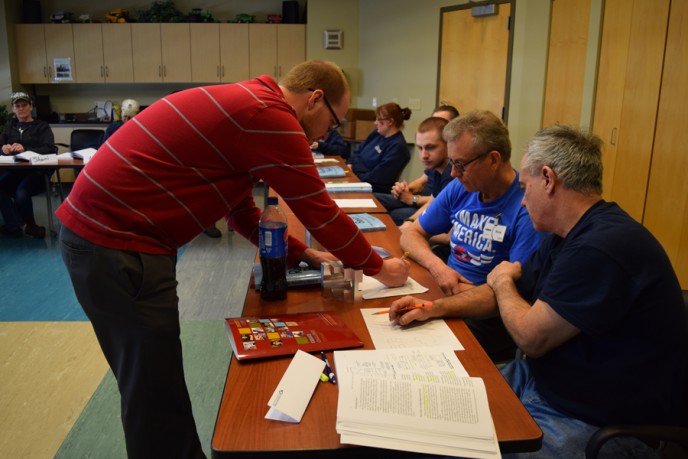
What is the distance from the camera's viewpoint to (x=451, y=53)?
6266mm

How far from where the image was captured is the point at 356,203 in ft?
10.3

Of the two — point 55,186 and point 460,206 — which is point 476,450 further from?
point 55,186

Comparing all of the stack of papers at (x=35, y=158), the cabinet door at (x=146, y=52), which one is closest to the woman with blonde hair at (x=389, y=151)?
the stack of papers at (x=35, y=158)

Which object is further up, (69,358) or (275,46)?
(275,46)

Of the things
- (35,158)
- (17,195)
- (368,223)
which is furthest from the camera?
(17,195)

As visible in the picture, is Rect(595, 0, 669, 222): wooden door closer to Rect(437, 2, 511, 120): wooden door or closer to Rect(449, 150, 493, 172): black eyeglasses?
Rect(437, 2, 511, 120): wooden door

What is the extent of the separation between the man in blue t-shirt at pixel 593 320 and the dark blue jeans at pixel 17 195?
4952 mm

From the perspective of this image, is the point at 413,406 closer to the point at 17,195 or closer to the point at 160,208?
the point at 160,208

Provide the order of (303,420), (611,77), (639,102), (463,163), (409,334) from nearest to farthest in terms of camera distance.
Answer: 1. (303,420)
2. (409,334)
3. (463,163)
4. (639,102)
5. (611,77)

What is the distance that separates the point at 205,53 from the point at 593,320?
24.7 ft

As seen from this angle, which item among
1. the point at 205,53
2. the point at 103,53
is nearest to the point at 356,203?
the point at 205,53

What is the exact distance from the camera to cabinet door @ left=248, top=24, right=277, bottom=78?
306 inches

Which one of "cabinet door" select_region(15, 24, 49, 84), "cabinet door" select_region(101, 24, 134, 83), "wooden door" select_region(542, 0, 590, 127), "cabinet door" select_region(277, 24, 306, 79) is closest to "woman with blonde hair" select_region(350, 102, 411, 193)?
"wooden door" select_region(542, 0, 590, 127)

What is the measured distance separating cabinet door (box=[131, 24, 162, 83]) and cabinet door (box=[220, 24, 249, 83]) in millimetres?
887
